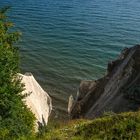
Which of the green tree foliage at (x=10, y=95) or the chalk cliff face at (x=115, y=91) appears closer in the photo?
the green tree foliage at (x=10, y=95)

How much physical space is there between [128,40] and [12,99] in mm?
41346

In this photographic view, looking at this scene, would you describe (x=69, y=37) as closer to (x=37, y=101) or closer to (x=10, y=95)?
(x=37, y=101)

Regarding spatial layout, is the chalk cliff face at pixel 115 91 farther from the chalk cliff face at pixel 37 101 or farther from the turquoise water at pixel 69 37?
the turquoise water at pixel 69 37

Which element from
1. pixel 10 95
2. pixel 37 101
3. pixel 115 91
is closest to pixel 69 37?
pixel 37 101

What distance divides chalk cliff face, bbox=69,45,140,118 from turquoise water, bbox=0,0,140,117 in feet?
18.8

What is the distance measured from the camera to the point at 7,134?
20.5 metres

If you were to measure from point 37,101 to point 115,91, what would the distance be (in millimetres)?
9247

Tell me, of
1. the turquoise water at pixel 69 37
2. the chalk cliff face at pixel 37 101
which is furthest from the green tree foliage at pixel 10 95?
the turquoise water at pixel 69 37

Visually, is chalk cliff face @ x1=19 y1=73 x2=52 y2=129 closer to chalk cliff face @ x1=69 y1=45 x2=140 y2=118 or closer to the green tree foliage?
chalk cliff face @ x1=69 y1=45 x2=140 y2=118

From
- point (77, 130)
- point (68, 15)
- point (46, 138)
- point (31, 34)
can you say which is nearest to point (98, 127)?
point (77, 130)

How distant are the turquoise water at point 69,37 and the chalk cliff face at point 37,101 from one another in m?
3.09

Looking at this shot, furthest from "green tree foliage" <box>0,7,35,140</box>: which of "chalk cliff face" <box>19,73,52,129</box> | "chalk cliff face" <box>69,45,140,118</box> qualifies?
"chalk cliff face" <box>69,45,140,118</box>

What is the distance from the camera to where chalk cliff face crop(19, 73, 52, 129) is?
33.6 metres

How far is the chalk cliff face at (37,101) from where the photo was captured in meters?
33.6
